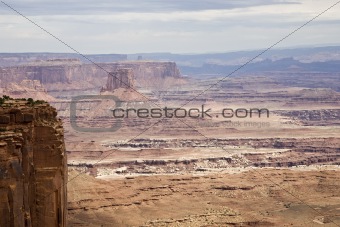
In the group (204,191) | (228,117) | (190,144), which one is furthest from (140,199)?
(228,117)

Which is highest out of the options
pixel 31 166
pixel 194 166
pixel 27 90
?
pixel 31 166

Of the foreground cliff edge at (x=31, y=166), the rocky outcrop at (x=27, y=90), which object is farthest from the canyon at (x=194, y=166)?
the rocky outcrop at (x=27, y=90)

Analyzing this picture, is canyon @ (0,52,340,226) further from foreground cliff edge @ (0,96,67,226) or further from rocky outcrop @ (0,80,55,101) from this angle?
rocky outcrop @ (0,80,55,101)

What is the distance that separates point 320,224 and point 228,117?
11820 centimetres

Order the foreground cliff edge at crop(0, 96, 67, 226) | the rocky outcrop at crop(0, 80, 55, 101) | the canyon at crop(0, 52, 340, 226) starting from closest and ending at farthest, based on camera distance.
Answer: the foreground cliff edge at crop(0, 96, 67, 226) < the canyon at crop(0, 52, 340, 226) < the rocky outcrop at crop(0, 80, 55, 101)

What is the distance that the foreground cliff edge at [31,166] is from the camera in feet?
61.1

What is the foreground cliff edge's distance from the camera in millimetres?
18625

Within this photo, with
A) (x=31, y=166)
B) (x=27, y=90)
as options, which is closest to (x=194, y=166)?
(x=27, y=90)

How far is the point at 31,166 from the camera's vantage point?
19859 mm

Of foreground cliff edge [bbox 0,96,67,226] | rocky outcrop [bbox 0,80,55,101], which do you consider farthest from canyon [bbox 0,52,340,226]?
rocky outcrop [bbox 0,80,55,101]

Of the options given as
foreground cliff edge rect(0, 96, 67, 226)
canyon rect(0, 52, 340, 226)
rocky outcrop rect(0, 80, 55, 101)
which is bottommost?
canyon rect(0, 52, 340, 226)

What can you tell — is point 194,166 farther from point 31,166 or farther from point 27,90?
point 31,166

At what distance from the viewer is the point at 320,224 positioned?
200 feet

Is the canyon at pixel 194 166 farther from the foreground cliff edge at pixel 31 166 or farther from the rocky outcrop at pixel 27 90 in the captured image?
the rocky outcrop at pixel 27 90
